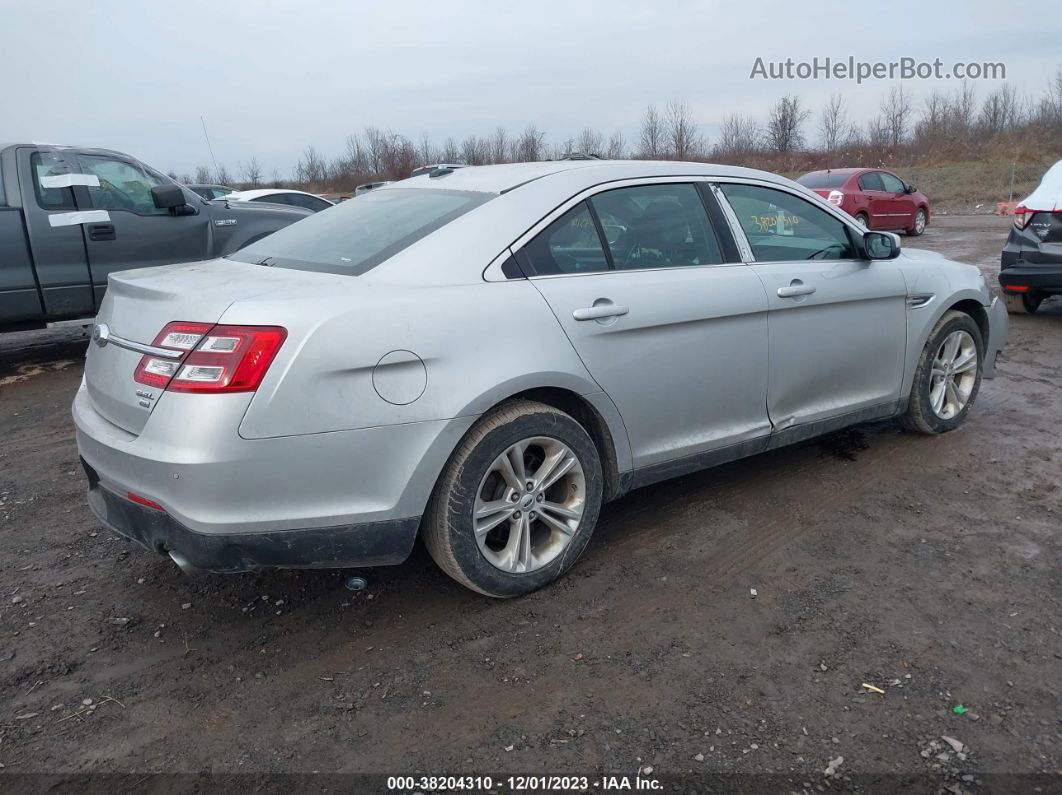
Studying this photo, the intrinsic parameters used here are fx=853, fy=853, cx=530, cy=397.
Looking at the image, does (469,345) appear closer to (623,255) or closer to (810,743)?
(623,255)

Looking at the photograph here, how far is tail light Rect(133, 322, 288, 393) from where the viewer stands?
102 inches

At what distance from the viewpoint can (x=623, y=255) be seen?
11.5 feet

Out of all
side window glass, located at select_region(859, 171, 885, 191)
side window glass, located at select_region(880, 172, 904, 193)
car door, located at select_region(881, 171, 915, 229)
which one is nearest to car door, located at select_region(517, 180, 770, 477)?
side window glass, located at select_region(859, 171, 885, 191)

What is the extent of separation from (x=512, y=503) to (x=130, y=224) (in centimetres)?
585

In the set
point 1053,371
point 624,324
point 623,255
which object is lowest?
point 1053,371

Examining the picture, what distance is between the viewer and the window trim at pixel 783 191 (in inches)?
154

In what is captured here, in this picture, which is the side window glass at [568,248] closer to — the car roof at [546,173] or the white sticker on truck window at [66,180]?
the car roof at [546,173]

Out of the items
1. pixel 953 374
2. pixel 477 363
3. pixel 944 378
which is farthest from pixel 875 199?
pixel 477 363

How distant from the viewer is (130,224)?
7461 mm

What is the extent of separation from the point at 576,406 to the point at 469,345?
25.2 inches

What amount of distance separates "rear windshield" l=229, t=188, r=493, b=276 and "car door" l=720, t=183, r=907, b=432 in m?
1.39

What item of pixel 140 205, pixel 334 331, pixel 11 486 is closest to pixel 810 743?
pixel 334 331

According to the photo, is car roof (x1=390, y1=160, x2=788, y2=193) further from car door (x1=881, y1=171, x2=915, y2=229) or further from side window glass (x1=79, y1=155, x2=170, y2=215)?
car door (x1=881, y1=171, x2=915, y2=229)

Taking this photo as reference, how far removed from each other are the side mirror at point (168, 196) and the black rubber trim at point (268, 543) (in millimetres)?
5193
